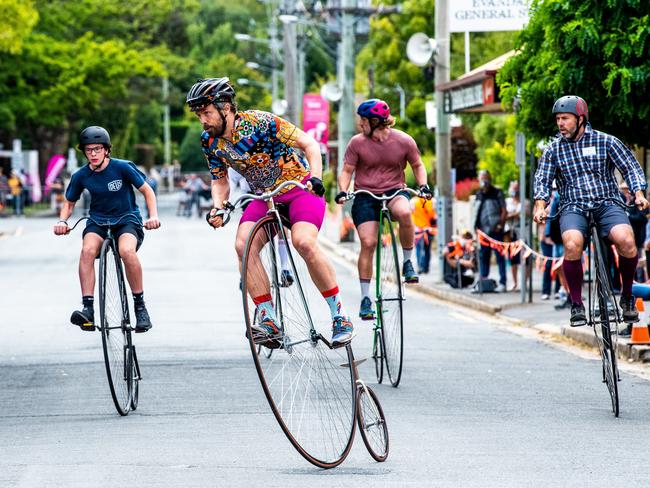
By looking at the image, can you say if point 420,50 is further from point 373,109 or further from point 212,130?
point 212,130

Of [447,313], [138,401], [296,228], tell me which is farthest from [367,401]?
[447,313]

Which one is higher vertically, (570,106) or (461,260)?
(570,106)

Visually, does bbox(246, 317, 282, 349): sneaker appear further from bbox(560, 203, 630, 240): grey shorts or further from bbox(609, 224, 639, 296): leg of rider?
bbox(609, 224, 639, 296): leg of rider

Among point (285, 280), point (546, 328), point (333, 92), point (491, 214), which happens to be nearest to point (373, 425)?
point (285, 280)

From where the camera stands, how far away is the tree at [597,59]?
52.5 feet

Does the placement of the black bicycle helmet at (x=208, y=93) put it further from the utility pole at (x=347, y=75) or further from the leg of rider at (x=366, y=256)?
Result: the utility pole at (x=347, y=75)

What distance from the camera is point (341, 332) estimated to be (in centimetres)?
834

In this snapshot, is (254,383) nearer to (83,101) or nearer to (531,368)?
(531,368)

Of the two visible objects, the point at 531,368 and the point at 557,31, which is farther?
the point at 557,31

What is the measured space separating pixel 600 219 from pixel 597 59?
6.45 meters

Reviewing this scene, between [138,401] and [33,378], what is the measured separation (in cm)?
190

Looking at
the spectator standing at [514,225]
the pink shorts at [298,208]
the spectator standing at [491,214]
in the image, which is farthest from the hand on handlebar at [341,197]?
the spectator standing at [491,214]

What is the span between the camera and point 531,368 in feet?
44.3

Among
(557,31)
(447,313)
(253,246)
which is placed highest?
(557,31)
